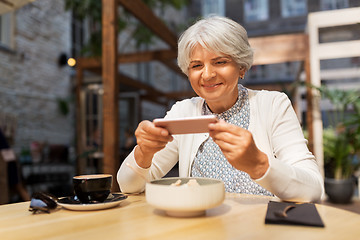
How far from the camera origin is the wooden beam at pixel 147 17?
3406 mm

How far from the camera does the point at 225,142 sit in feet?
2.89

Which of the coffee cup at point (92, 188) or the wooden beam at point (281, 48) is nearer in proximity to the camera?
the coffee cup at point (92, 188)

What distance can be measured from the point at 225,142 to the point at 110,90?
2259 mm

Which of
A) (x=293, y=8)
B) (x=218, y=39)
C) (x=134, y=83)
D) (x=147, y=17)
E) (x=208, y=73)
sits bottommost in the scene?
(x=208, y=73)

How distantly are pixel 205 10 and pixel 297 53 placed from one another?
411 inches

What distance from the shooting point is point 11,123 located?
19.6 ft

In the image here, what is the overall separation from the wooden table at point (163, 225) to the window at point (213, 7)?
554 inches

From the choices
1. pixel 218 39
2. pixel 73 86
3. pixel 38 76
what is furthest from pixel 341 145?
pixel 73 86

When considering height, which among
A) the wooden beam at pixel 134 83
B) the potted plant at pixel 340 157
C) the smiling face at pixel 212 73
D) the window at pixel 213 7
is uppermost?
the window at pixel 213 7

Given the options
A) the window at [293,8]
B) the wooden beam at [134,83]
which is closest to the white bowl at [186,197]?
the wooden beam at [134,83]

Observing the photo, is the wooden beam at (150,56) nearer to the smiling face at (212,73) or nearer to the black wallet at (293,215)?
the smiling face at (212,73)

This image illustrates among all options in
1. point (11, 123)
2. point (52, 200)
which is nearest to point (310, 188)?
point (52, 200)

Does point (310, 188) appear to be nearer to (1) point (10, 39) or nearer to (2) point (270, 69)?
(1) point (10, 39)

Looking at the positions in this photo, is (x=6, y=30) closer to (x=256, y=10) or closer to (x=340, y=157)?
(x=340, y=157)
